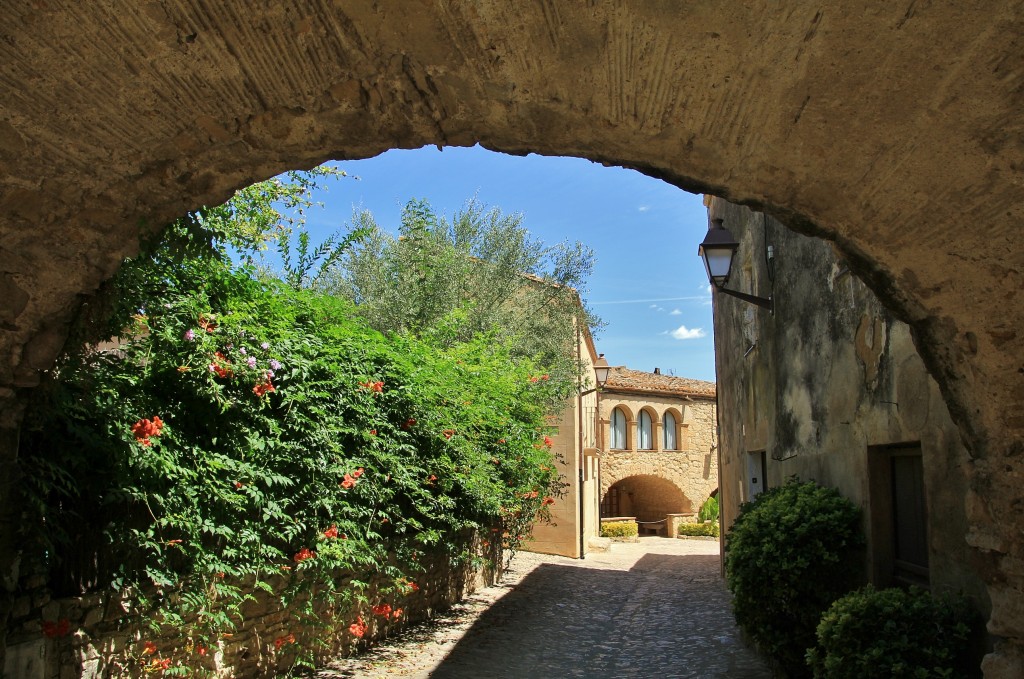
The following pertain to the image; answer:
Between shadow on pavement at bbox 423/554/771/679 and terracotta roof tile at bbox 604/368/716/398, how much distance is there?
15.6 m

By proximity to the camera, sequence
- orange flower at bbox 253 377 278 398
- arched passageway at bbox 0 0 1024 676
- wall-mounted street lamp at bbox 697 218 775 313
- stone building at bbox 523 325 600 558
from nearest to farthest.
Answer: arched passageway at bbox 0 0 1024 676
orange flower at bbox 253 377 278 398
wall-mounted street lamp at bbox 697 218 775 313
stone building at bbox 523 325 600 558

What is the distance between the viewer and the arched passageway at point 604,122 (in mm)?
2145

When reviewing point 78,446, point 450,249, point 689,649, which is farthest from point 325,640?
point 450,249

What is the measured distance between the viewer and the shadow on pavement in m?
6.61

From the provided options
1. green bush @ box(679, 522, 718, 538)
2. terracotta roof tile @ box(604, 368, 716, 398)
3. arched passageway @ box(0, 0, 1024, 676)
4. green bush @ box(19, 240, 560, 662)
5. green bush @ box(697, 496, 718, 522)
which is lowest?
green bush @ box(679, 522, 718, 538)

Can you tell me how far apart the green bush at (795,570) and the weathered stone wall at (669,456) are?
22.6 meters

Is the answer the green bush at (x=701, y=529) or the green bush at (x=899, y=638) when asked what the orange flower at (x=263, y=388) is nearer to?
the green bush at (x=899, y=638)

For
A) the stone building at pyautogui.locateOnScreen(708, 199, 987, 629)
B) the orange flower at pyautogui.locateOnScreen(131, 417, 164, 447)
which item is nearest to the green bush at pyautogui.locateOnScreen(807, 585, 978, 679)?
the stone building at pyautogui.locateOnScreen(708, 199, 987, 629)

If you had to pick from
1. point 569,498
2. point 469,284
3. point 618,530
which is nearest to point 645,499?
point 618,530

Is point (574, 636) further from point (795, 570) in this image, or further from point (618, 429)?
point (618, 429)

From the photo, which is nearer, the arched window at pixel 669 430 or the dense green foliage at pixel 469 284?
the dense green foliage at pixel 469 284

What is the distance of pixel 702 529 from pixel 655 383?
6.43 meters

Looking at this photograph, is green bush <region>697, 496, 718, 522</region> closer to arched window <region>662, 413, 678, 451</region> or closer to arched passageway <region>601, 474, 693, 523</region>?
arched passageway <region>601, 474, 693, 523</region>

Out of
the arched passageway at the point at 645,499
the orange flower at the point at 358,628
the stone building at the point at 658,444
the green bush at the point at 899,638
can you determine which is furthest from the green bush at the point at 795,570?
the arched passageway at the point at 645,499
